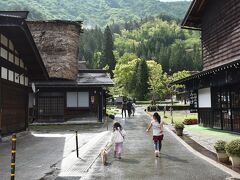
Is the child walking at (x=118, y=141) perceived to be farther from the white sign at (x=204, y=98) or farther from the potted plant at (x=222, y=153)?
the white sign at (x=204, y=98)

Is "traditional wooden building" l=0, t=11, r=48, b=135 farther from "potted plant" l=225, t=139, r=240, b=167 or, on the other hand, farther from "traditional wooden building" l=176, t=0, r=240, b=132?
"traditional wooden building" l=176, t=0, r=240, b=132

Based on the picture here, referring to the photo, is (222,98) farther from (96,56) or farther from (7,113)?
(96,56)

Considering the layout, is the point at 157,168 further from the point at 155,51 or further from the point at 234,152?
the point at 155,51

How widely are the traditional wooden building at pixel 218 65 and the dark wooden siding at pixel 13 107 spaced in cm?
1055

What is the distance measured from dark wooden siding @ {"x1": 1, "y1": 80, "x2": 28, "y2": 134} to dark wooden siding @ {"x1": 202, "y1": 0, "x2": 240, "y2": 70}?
1190 centimetres

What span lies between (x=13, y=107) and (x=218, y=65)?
1202 cm

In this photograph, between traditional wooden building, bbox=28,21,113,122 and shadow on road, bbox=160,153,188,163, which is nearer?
shadow on road, bbox=160,153,188,163

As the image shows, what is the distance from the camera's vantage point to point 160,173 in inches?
358

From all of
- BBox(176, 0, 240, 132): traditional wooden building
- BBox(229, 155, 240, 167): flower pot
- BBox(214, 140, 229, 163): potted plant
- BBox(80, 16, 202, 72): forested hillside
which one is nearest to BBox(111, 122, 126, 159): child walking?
BBox(214, 140, 229, 163): potted plant

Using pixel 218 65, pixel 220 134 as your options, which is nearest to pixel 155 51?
pixel 218 65

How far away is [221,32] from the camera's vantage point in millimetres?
20750

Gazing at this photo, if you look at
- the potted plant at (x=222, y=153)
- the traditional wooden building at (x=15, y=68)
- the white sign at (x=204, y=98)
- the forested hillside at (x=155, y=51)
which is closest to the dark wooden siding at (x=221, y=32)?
the white sign at (x=204, y=98)

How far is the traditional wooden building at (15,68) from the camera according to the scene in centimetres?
1533

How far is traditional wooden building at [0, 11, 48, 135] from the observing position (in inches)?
603
